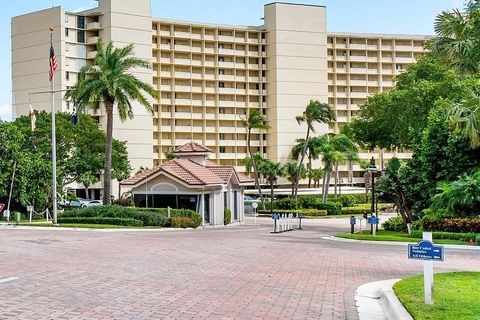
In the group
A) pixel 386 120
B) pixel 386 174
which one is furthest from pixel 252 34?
pixel 386 174

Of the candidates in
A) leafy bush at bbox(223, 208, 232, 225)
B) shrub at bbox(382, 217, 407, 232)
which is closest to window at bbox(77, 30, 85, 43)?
leafy bush at bbox(223, 208, 232, 225)

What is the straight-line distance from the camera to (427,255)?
10.1 meters

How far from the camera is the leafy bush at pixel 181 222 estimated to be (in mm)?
39638

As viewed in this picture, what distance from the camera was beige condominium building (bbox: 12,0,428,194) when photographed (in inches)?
3425

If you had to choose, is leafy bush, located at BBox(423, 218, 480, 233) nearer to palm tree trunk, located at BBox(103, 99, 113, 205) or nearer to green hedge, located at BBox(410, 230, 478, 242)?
green hedge, located at BBox(410, 230, 478, 242)

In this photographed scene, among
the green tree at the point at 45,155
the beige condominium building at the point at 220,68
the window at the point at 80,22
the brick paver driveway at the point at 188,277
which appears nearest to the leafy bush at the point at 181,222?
the green tree at the point at 45,155

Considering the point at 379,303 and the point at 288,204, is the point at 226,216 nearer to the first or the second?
the point at 288,204

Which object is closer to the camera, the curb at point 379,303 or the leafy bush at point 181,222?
the curb at point 379,303

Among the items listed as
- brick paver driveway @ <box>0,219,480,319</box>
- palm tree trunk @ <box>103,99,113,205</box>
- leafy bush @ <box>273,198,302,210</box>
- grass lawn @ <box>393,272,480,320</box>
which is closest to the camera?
grass lawn @ <box>393,272,480,320</box>

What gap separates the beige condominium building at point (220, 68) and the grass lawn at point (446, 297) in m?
76.1

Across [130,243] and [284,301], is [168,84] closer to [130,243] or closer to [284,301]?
[130,243]

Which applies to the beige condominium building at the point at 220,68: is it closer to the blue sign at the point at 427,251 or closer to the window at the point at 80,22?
the window at the point at 80,22

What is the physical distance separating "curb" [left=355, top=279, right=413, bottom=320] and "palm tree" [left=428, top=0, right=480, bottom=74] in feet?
47.1

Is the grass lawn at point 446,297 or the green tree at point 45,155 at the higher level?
the green tree at point 45,155
